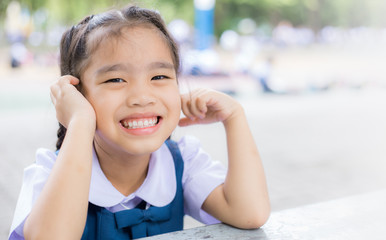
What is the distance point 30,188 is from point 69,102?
0.89 ft

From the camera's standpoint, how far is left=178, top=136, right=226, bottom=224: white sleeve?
142 cm

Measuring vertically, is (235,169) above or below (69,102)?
below

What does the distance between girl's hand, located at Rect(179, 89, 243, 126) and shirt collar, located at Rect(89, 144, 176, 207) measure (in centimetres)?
16

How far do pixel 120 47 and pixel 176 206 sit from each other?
55 cm

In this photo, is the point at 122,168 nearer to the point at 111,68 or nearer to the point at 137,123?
the point at 137,123

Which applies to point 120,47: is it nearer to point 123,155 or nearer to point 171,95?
point 171,95

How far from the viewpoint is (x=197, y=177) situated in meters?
1.44

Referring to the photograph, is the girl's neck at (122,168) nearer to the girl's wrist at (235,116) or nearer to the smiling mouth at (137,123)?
the smiling mouth at (137,123)

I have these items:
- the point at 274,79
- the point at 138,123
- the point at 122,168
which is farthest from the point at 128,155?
the point at 274,79

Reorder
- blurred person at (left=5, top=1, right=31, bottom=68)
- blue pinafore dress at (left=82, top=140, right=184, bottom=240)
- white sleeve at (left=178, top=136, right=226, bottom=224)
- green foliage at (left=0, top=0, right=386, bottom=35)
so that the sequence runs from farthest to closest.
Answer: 1. green foliage at (left=0, top=0, right=386, bottom=35)
2. blurred person at (left=5, top=1, right=31, bottom=68)
3. white sleeve at (left=178, top=136, right=226, bottom=224)
4. blue pinafore dress at (left=82, top=140, right=184, bottom=240)

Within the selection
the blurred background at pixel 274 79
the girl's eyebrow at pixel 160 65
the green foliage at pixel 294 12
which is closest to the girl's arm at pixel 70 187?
the girl's eyebrow at pixel 160 65

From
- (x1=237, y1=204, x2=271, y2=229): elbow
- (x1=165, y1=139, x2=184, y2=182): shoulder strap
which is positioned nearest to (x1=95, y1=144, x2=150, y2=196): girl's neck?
(x1=165, y1=139, x2=184, y2=182): shoulder strap

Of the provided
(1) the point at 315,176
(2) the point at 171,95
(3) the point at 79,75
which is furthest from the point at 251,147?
(1) the point at 315,176

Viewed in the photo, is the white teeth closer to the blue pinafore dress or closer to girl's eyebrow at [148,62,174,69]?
girl's eyebrow at [148,62,174,69]
